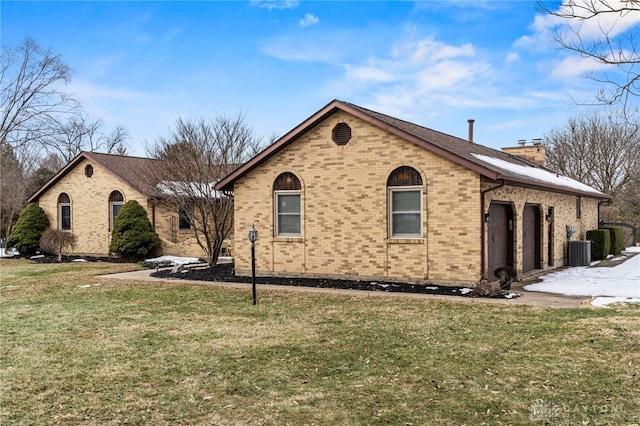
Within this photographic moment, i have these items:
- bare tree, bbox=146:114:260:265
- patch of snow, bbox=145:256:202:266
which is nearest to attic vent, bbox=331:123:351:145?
bare tree, bbox=146:114:260:265

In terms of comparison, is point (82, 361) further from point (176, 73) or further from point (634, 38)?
point (176, 73)

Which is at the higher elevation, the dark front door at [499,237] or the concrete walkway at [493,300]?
the dark front door at [499,237]

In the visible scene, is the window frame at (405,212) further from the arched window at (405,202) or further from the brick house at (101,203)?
the brick house at (101,203)

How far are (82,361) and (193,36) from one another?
10.7 m

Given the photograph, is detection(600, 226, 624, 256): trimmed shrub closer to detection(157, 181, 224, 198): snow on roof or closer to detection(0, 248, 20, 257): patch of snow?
detection(157, 181, 224, 198): snow on roof

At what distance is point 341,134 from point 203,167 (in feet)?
20.3

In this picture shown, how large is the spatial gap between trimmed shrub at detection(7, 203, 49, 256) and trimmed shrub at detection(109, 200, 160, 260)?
502 centimetres

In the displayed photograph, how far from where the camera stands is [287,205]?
1520 centimetres

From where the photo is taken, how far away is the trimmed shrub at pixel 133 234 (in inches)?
890

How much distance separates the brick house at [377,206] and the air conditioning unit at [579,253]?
3.42 meters

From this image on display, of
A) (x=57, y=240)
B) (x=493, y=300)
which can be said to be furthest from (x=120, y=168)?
(x=493, y=300)

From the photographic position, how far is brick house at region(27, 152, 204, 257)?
24.0 meters

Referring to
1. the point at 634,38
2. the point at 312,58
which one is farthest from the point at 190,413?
the point at 312,58

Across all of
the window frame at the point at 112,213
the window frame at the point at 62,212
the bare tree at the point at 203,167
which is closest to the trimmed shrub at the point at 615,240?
the bare tree at the point at 203,167
